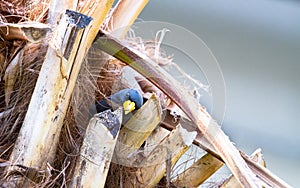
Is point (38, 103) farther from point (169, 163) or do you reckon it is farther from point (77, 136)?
point (169, 163)

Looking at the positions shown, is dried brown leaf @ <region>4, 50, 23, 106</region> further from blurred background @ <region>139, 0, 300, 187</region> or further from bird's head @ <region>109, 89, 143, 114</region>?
blurred background @ <region>139, 0, 300, 187</region>

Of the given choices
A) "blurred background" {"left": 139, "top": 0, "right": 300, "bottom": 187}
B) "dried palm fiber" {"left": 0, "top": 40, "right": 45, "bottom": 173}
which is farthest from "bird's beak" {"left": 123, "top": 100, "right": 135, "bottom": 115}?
"blurred background" {"left": 139, "top": 0, "right": 300, "bottom": 187}

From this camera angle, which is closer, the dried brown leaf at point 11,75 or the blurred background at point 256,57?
the dried brown leaf at point 11,75

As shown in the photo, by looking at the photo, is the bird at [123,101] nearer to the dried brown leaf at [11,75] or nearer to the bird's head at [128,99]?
the bird's head at [128,99]

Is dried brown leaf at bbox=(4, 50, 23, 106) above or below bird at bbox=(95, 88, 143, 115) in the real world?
below

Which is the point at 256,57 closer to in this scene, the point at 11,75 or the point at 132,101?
the point at 132,101

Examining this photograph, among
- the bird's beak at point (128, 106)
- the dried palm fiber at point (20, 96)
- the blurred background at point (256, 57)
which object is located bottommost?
the dried palm fiber at point (20, 96)

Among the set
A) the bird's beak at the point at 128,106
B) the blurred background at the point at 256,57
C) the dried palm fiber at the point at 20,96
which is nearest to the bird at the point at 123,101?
the bird's beak at the point at 128,106

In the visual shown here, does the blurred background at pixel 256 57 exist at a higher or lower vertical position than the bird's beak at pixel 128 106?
higher
